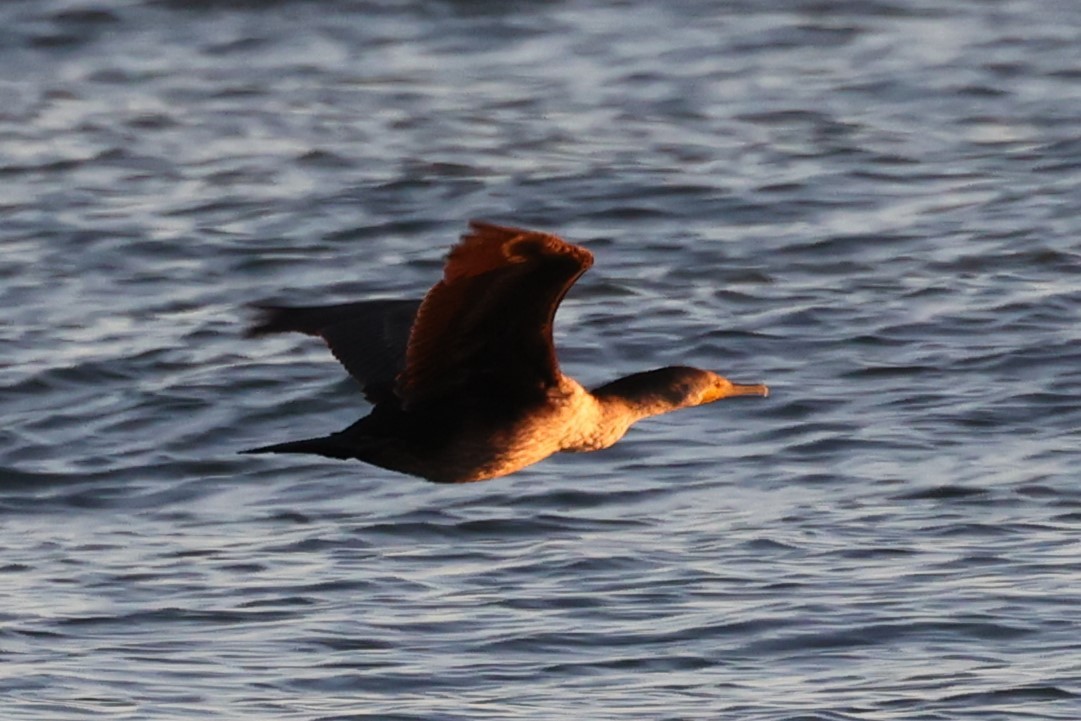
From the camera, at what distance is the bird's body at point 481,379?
5.86 m

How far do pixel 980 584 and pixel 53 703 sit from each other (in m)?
3.31

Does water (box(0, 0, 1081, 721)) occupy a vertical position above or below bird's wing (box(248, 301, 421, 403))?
below

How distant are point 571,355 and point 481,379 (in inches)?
189

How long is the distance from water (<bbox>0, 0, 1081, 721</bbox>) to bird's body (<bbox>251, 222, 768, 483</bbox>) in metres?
1.47

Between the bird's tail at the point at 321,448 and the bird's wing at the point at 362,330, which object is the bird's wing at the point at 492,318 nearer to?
the bird's tail at the point at 321,448

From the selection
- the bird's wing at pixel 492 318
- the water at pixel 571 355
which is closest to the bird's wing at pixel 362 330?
the bird's wing at pixel 492 318

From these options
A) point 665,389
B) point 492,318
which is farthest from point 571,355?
point 492,318

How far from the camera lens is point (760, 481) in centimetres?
986

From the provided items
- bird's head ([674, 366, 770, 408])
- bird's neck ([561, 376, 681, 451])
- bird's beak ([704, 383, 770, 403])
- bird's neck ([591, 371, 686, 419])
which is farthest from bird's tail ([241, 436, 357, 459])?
bird's beak ([704, 383, 770, 403])

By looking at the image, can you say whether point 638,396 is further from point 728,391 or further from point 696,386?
point 728,391

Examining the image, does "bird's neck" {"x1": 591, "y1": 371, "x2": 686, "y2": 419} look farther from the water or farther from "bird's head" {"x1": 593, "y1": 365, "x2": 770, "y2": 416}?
the water

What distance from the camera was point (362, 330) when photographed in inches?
289

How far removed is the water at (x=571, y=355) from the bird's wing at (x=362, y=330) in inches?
57.4

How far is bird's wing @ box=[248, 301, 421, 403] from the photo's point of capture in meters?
7.08
